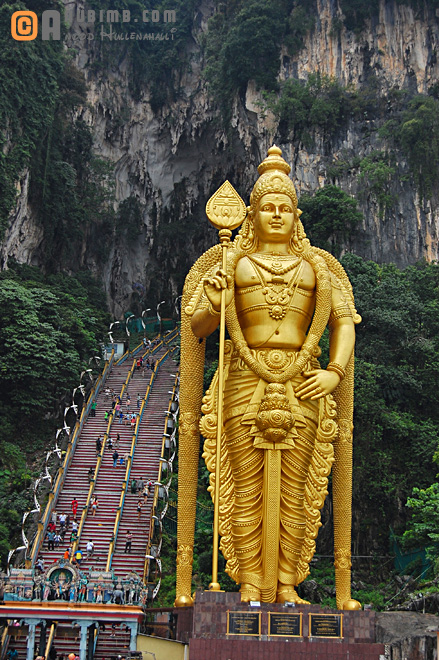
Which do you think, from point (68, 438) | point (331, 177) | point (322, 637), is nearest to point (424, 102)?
point (331, 177)

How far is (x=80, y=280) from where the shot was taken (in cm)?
2816

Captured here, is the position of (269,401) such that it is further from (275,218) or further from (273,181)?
(273,181)

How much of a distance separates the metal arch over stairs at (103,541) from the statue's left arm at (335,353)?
3.24m

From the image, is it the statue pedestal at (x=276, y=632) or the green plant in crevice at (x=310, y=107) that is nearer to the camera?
the statue pedestal at (x=276, y=632)

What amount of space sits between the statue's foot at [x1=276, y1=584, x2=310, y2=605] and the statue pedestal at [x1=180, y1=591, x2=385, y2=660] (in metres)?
0.46

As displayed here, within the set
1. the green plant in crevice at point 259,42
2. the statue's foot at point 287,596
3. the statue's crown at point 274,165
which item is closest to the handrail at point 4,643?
the statue's foot at point 287,596

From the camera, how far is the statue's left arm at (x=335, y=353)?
915 centimetres

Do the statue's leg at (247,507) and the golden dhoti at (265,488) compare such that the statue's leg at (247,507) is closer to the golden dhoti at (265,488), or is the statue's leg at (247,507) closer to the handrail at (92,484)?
the golden dhoti at (265,488)

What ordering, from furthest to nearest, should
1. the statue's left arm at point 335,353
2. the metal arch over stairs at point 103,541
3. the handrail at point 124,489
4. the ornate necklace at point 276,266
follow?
the handrail at point 124,489 < the metal arch over stairs at point 103,541 < the ornate necklace at point 276,266 < the statue's left arm at point 335,353

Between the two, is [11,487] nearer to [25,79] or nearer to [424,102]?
[25,79]

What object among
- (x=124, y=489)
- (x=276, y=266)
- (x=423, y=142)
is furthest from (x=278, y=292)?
(x=423, y=142)

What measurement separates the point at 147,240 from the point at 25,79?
9217 mm

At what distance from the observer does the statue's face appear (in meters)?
9.73

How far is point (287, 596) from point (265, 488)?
1096 millimetres
